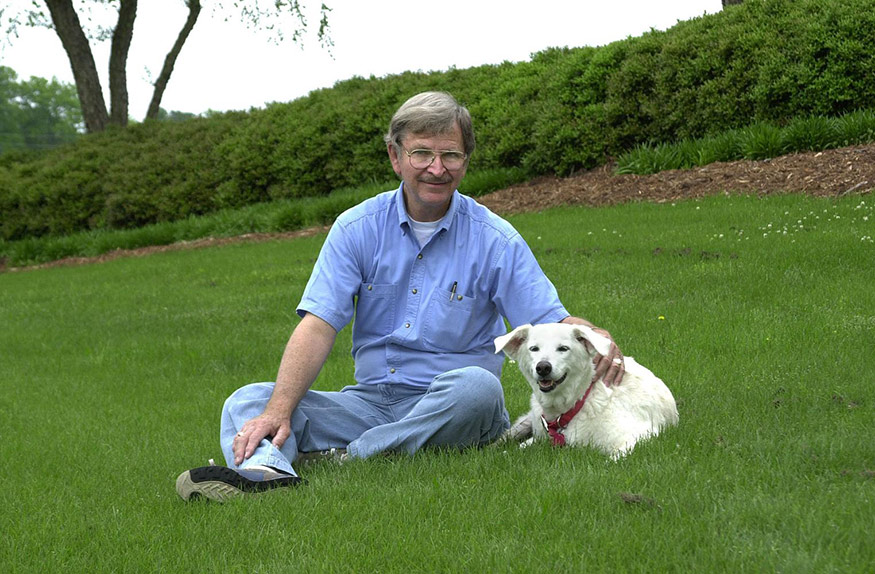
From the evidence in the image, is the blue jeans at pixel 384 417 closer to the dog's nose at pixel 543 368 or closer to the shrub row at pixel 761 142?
the dog's nose at pixel 543 368

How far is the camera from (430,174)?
4.97m

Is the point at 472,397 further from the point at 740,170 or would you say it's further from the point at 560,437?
the point at 740,170

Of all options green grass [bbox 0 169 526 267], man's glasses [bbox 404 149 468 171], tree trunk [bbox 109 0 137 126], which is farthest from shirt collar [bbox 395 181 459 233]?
tree trunk [bbox 109 0 137 126]

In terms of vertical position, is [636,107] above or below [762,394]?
above

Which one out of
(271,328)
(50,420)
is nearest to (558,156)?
(271,328)

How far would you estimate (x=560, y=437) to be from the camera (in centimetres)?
509

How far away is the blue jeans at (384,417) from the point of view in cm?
481

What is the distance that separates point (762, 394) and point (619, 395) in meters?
1.10

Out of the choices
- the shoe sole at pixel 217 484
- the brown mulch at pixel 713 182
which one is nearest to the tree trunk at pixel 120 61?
the brown mulch at pixel 713 182

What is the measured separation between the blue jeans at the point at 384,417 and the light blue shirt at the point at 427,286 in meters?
0.16

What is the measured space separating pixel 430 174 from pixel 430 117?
0.96ft

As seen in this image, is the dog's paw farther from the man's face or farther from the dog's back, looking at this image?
the man's face

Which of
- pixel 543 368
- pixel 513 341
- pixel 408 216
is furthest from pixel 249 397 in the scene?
pixel 543 368

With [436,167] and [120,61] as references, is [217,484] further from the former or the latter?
[120,61]
